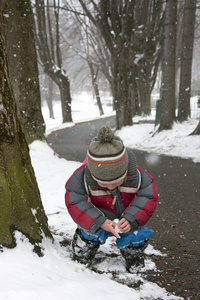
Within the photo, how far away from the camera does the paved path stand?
2398 mm

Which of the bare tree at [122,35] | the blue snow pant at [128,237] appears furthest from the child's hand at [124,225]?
the bare tree at [122,35]

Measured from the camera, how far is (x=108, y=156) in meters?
2.09

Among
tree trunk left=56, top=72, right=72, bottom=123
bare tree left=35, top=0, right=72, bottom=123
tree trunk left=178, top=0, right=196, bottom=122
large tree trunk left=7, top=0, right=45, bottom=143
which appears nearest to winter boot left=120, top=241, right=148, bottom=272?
large tree trunk left=7, top=0, right=45, bottom=143

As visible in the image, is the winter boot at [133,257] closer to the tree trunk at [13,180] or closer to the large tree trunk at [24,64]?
the tree trunk at [13,180]

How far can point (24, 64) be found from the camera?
272 inches

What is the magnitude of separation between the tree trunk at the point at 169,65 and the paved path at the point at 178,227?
3677 millimetres

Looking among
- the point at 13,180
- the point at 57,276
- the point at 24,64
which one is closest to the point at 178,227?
the point at 57,276

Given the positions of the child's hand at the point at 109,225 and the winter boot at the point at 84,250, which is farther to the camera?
the winter boot at the point at 84,250

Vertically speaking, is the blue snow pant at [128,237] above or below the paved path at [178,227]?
above

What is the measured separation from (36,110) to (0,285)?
5.97 metres

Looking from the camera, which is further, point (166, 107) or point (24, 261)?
point (166, 107)

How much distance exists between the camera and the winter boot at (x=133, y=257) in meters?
2.44

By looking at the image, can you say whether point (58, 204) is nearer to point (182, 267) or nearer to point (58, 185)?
point (58, 185)

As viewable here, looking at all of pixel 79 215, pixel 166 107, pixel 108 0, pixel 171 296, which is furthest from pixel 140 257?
pixel 108 0
